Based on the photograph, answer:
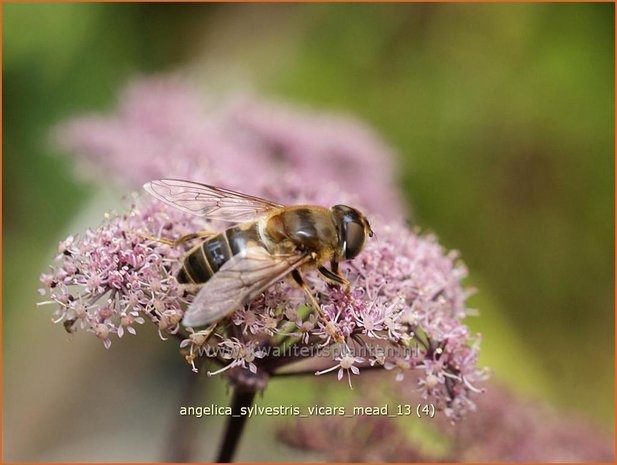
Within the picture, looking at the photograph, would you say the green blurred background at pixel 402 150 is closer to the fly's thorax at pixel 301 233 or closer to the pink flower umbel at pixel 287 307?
the pink flower umbel at pixel 287 307

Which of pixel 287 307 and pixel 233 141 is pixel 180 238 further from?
pixel 233 141

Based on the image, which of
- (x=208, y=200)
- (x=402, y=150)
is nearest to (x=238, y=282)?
(x=208, y=200)

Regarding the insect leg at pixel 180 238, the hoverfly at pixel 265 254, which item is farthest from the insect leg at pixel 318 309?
the insect leg at pixel 180 238

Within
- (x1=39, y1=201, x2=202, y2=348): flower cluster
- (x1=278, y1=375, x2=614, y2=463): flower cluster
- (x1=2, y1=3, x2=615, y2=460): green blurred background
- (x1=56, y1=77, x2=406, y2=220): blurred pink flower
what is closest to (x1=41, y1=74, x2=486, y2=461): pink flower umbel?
(x1=39, y1=201, x2=202, y2=348): flower cluster

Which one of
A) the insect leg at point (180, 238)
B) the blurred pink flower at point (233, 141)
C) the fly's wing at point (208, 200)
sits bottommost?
the insect leg at point (180, 238)

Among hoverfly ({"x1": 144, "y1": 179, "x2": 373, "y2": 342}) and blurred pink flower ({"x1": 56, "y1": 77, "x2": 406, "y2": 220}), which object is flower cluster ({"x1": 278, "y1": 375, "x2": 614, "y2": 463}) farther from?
blurred pink flower ({"x1": 56, "y1": 77, "x2": 406, "y2": 220})

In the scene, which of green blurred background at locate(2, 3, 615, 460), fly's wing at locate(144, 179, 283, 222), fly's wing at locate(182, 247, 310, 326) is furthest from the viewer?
green blurred background at locate(2, 3, 615, 460)

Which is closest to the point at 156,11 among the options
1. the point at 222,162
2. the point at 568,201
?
the point at 222,162

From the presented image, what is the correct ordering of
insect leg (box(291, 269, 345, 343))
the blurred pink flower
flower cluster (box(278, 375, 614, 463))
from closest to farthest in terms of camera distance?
insect leg (box(291, 269, 345, 343)) → flower cluster (box(278, 375, 614, 463)) → the blurred pink flower
